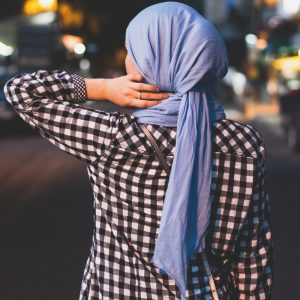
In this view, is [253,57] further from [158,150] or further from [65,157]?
[158,150]

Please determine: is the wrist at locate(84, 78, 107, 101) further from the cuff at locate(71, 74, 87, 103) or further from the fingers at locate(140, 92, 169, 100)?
the fingers at locate(140, 92, 169, 100)

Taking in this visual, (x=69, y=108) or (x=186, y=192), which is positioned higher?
(x=69, y=108)

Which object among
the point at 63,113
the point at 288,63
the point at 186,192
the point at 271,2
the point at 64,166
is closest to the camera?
the point at 186,192

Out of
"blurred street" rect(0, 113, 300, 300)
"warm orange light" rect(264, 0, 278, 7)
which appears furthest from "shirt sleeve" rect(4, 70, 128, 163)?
"warm orange light" rect(264, 0, 278, 7)

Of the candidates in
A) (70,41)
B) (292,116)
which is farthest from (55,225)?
(70,41)

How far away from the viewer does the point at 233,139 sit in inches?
80.5

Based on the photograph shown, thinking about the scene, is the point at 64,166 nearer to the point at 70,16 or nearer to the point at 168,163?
the point at 168,163

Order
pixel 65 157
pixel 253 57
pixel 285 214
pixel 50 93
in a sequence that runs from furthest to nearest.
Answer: pixel 253 57, pixel 65 157, pixel 285 214, pixel 50 93

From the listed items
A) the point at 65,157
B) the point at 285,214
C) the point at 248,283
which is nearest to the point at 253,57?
the point at 65,157

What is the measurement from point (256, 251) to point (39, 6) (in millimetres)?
35576

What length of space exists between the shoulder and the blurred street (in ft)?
11.4

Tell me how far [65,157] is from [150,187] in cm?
1286

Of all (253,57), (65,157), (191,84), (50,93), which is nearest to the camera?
(191,84)

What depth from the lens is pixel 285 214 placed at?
8.52m
